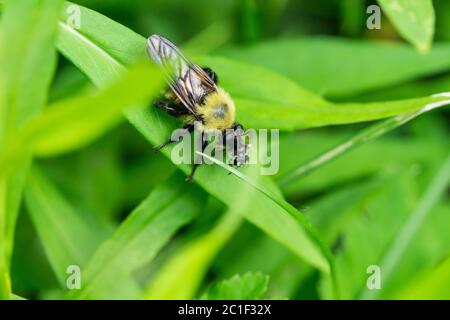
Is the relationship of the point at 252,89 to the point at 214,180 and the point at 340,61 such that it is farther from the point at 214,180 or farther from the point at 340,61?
the point at 340,61

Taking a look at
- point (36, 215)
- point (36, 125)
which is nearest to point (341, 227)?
point (36, 215)

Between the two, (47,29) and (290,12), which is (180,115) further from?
(290,12)

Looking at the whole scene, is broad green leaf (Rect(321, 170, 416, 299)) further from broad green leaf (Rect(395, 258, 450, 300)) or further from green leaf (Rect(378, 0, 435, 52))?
broad green leaf (Rect(395, 258, 450, 300))

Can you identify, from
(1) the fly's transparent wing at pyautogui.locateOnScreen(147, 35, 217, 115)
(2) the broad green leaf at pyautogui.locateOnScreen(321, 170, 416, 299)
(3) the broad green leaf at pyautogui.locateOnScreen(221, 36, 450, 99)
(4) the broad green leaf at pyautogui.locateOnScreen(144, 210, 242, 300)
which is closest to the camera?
(4) the broad green leaf at pyautogui.locateOnScreen(144, 210, 242, 300)

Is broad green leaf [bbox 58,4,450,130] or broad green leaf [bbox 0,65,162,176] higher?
broad green leaf [bbox 0,65,162,176]

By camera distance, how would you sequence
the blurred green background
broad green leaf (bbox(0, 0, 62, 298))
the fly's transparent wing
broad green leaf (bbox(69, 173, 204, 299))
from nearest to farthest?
1. broad green leaf (bbox(0, 0, 62, 298))
2. broad green leaf (bbox(69, 173, 204, 299))
3. the fly's transparent wing
4. the blurred green background

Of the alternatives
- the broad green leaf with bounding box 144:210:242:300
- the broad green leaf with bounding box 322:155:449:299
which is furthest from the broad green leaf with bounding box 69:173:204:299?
the broad green leaf with bounding box 144:210:242:300
